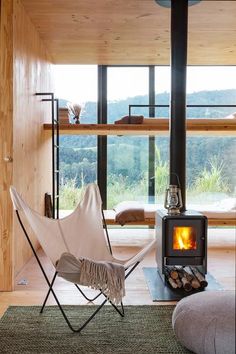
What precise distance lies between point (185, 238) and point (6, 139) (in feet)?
5.18

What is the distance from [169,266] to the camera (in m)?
3.20

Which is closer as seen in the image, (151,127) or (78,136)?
(151,127)

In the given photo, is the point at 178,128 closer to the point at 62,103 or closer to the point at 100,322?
the point at 100,322

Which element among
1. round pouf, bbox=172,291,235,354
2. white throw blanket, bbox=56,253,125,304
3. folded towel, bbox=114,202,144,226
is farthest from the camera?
folded towel, bbox=114,202,144,226

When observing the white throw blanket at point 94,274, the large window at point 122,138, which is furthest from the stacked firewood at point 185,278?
the large window at point 122,138

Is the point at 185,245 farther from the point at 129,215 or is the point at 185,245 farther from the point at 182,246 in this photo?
the point at 129,215

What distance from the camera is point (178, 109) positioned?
3.33m

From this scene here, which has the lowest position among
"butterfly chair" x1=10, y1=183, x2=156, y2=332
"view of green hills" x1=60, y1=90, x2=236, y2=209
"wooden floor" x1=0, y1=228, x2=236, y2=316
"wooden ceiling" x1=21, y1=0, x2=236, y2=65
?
"wooden floor" x1=0, y1=228, x2=236, y2=316

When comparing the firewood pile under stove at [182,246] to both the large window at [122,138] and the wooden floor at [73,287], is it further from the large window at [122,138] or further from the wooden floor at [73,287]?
the large window at [122,138]

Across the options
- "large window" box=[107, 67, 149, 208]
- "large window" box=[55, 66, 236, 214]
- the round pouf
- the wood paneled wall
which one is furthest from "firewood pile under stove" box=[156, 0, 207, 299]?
"large window" box=[107, 67, 149, 208]

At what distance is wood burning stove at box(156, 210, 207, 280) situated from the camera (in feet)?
10.2

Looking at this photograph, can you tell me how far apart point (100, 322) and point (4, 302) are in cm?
76

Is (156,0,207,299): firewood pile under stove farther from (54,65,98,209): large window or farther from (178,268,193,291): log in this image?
(54,65,98,209): large window

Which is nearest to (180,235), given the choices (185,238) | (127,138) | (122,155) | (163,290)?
(185,238)
